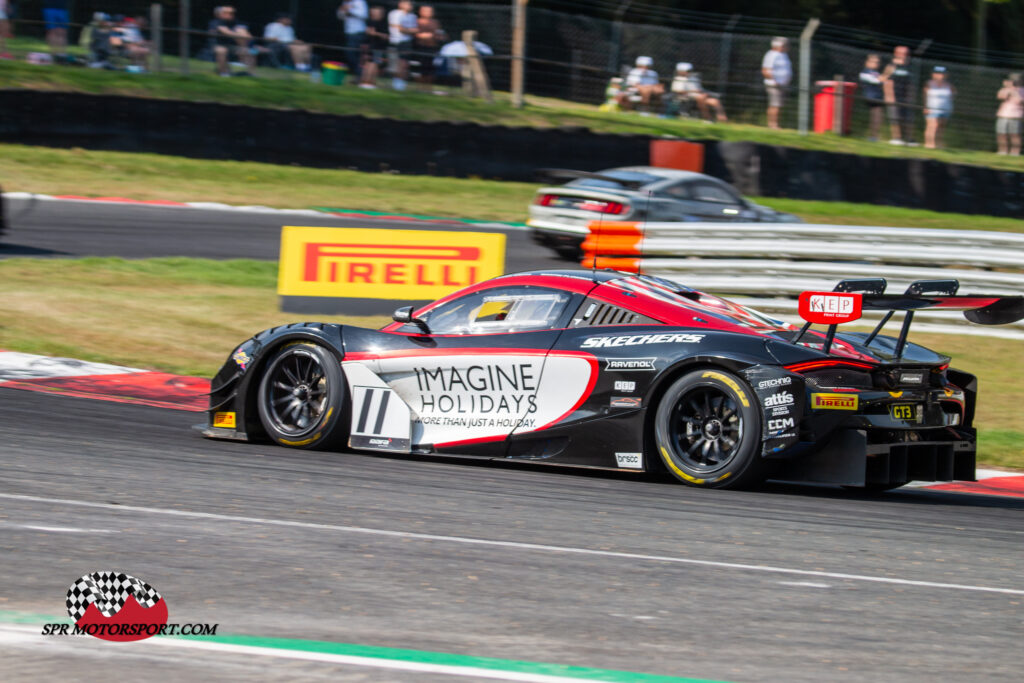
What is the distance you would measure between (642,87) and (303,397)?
17765mm

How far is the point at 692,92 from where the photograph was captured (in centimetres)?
2461

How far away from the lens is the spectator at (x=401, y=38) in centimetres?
2328

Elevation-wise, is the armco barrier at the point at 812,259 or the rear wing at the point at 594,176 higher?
the rear wing at the point at 594,176

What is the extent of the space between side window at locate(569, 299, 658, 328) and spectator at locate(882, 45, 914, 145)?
18.1 m

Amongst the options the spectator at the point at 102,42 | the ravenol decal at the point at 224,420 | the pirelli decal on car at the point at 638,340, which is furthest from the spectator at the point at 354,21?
the pirelli decal on car at the point at 638,340

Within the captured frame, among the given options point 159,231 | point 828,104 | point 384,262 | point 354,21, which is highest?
point 354,21

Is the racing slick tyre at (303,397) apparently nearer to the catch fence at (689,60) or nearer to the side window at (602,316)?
the side window at (602,316)

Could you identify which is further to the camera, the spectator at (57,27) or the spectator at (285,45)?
the spectator at (285,45)

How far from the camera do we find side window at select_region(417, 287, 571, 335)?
7.69m

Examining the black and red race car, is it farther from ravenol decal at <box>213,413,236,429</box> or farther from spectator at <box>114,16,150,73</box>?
spectator at <box>114,16,150,73</box>

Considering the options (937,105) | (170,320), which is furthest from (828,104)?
(170,320)

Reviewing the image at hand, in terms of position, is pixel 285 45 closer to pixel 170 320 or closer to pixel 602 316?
pixel 170 320

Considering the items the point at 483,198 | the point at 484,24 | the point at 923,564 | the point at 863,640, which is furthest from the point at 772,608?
the point at 484,24

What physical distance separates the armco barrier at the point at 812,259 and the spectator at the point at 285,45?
1162 cm
